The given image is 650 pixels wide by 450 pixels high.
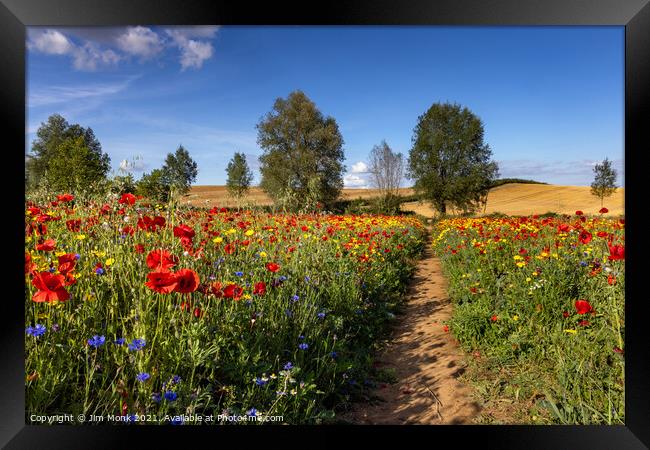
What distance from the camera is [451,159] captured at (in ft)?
68.8

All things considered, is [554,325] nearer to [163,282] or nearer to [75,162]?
[163,282]

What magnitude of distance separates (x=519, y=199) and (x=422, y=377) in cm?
1594

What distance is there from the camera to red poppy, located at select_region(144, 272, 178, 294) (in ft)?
5.08

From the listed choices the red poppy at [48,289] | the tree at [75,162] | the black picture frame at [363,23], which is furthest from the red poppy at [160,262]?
the tree at [75,162]

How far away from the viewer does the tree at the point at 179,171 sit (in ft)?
10.2

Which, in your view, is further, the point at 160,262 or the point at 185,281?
the point at 160,262

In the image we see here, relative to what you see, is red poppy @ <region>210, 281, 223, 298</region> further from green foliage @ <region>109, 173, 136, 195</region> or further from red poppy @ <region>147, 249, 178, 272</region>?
green foliage @ <region>109, 173, 136, 195</region>

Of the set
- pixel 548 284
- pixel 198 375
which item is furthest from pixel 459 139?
pixel 198 375

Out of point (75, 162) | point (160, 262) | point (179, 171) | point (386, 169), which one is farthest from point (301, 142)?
point (160, 262)

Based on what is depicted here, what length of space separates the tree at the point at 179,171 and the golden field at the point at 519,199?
0.09m

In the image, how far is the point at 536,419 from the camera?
2344mm

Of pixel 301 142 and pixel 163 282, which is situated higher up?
pixel 301 142

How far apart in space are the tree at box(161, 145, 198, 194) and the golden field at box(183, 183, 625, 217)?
0.31ft
